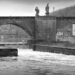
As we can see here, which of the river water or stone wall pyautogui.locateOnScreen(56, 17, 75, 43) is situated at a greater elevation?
stone wall pyautogui.locateOnScreen(56, 17, 75, 43)

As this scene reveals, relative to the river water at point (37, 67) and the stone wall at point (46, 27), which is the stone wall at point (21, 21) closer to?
the stone wall at point (46, 27)

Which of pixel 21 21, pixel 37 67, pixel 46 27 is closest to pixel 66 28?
pixel 46 27

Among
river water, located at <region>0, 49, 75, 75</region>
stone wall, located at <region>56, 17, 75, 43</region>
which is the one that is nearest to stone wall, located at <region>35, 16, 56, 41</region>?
stone wall, located at <region>56, 17, 75, 43</region>

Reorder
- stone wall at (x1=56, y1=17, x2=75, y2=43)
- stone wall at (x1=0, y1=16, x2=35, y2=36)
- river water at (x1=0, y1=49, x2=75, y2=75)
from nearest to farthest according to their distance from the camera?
Answer: river water at (x1=0, y1=49, x2=75, y2=75)
stone wall at (x1=0, y1=16, x2=35, y2=36)
stone wall at (x1=56, y1=17, x2=75, y2=43)

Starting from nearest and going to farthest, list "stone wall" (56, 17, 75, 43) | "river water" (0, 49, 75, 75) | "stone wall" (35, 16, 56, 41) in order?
"river water" (0, 49, 75, 75)
"stone wall" (56, 17, 75, 43)
"stone wall" (35, 16, 56, 41)

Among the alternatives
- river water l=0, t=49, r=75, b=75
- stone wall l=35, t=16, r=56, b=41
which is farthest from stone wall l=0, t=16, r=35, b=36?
river water l=0, t=49, r=75, b=75

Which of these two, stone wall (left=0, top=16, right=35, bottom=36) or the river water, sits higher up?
stone wall (left=0, top=16, right=35, bottom=36)

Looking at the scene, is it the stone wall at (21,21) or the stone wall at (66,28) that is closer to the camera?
the stone wall at (21,21)

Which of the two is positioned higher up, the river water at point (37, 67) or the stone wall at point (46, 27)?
the stone wall at point (46, 27)

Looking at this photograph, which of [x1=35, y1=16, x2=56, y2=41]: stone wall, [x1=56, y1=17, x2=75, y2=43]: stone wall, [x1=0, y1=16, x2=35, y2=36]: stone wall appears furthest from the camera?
[x1=35, y1=16, x2=56, y2=41]: stone wall

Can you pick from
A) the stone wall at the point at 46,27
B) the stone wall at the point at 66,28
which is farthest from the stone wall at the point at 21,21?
the stone wall at the point at 66,28

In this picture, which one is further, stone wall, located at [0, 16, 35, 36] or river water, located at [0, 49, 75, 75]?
stone wall, located at [0, 16, 35, 36]

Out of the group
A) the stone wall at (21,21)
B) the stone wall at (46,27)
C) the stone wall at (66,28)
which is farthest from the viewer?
the stone wall at (46,27)

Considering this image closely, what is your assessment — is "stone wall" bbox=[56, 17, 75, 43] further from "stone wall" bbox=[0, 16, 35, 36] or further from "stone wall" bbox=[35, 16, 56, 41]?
"stone wall" bbox=[0, 16, 35, 36]
